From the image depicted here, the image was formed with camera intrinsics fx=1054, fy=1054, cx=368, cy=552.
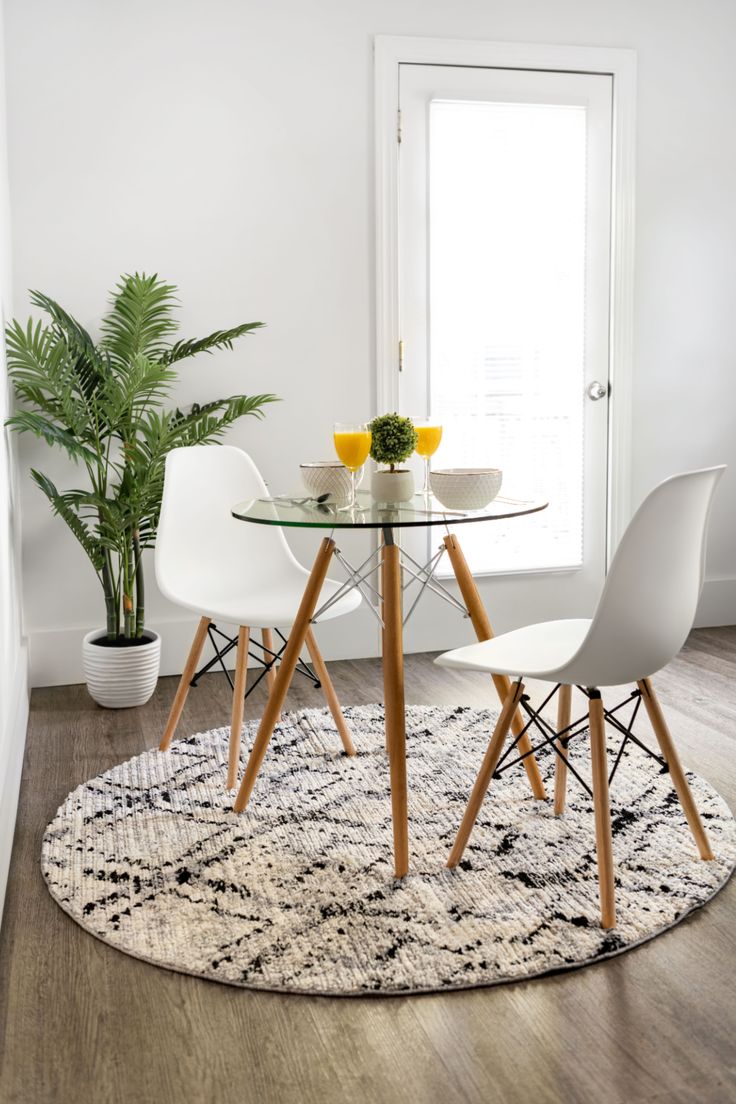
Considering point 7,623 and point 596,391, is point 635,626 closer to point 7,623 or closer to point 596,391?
point 7,623

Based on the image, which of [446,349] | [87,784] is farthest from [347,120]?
[87,784]

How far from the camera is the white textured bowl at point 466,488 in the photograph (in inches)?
95.3

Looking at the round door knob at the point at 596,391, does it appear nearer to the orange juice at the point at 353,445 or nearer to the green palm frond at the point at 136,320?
the green palm frond at the point at 136,320

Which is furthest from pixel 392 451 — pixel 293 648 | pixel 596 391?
pixel 596 391

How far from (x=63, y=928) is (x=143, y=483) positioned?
1660 millimetres

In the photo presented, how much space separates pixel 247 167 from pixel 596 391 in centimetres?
160

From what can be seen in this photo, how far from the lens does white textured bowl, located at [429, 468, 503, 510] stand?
95.3 inches

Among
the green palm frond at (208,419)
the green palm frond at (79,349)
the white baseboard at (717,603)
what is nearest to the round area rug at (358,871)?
the green palm frond at (208,419)

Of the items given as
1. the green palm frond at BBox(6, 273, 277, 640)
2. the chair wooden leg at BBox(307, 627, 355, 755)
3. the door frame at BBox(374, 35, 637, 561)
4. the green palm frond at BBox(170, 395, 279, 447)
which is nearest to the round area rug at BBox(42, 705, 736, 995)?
the chair wooden leg at BBox(307, 627, 355, 755)

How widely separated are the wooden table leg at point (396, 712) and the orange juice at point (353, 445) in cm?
34

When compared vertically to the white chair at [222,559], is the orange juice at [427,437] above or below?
above

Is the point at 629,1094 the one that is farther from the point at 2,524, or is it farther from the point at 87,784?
the point at 2,524

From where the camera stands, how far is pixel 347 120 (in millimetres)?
3861

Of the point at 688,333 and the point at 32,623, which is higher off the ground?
the point at 688,333
